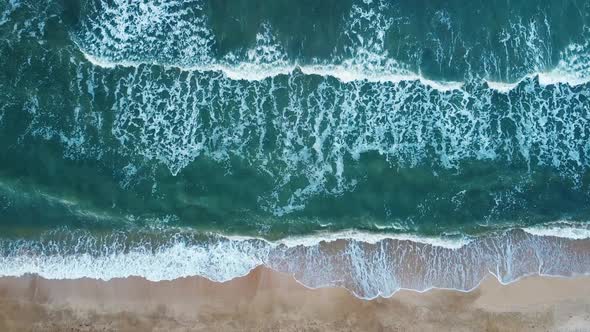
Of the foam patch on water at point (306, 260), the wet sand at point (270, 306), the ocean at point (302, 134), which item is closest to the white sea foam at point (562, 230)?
the ocean at point (302, 134)

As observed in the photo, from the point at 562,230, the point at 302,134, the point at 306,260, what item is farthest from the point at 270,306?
the point at 562,230

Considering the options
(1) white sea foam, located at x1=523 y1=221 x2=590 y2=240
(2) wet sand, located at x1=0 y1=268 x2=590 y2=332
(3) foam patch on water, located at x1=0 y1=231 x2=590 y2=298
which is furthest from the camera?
(1) white sea foam, located at x1=523 y1=221 x2=590 y2=240

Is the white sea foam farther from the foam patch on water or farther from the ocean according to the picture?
the foam patch on water

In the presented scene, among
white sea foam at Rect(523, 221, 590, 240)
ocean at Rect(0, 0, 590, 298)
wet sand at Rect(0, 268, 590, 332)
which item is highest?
ocean at Rect(0, 0, 590, 298)

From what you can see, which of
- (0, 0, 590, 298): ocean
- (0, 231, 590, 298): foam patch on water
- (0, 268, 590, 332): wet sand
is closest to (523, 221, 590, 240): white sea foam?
(0, 0, 590, 298): ocean

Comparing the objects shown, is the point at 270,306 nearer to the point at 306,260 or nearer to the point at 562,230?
the point at 306,260

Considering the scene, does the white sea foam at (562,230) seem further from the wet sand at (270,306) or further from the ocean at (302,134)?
the wet sand at (270,306)
